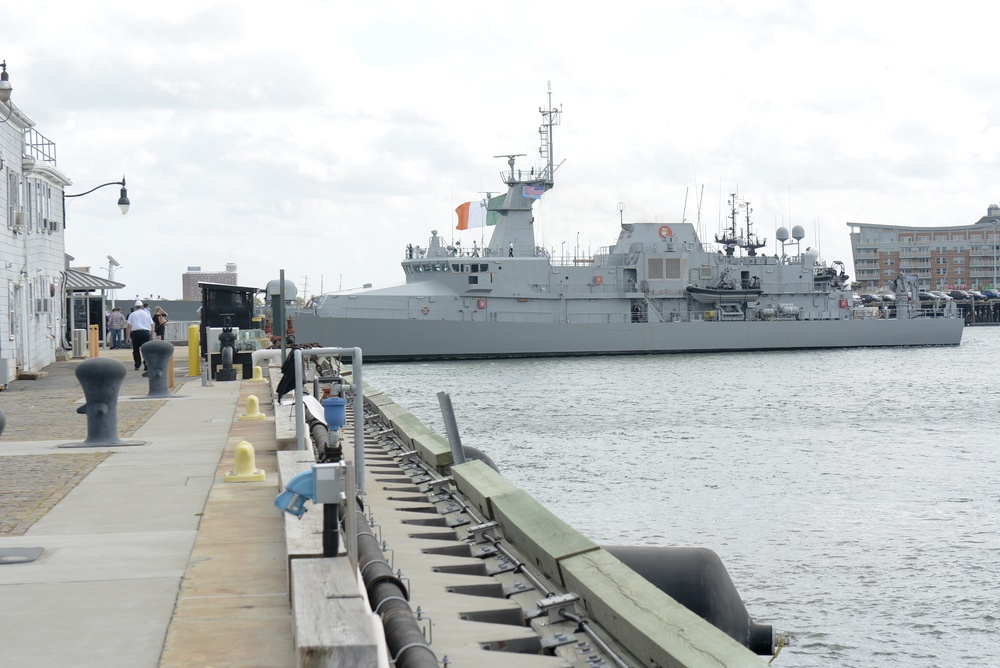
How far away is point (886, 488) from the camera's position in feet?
61.1

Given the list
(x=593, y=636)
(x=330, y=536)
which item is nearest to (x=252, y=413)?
(x=593, y=636)

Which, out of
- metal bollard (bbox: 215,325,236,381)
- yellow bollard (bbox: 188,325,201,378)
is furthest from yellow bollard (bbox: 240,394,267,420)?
yellow bollard (bbox: 188,325,201,378)

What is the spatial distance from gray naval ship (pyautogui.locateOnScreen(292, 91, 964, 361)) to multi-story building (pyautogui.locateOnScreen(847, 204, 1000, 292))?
112870 millimetres

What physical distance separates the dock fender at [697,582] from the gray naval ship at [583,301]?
45385mm

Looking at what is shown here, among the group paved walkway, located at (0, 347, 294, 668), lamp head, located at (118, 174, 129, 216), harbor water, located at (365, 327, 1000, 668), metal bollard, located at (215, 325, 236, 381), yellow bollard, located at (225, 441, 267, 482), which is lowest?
harbor water, located at (365, 327, 1000, 668)

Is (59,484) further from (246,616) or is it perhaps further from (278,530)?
(246,616)

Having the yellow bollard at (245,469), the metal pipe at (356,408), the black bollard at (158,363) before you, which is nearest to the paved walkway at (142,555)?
the yellow bollard at (245,469)

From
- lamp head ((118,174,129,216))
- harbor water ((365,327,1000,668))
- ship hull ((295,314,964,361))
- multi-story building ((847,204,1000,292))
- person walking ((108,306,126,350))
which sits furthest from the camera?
multi-story building ((847,204,1000,292))

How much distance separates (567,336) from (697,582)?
4882 centimetres

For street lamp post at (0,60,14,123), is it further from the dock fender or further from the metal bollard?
the dock fender

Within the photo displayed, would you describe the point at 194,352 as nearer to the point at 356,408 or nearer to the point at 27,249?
the point at 27,249

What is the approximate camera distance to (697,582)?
8562 mm

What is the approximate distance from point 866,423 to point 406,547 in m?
23.2

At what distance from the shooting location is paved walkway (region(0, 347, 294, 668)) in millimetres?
5227
